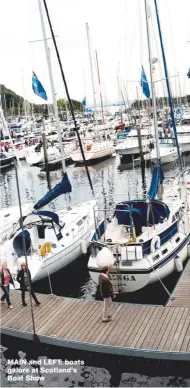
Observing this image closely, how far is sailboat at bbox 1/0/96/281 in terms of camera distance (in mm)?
18562

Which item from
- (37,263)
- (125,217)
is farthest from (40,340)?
(125,217)

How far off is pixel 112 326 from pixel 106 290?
1.10 m

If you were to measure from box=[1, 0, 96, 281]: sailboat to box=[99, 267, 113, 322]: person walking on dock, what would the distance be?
14.9 feet

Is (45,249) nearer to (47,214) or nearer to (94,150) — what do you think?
(47,214)

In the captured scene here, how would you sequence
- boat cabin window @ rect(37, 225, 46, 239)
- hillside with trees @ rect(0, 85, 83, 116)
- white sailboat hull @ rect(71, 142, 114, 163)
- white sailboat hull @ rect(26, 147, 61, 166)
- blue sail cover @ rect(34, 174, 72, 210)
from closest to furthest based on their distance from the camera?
boat cabin window @ rect(37, 225, 46, 239) → blue sail cover @ rect(34, 174, 72, 210) → white sailboat hull @ rect(71, 142, 114, 163) → white sailboat hull @ rect(26, 147, 61, 166) → hillside with trees @ rect(0, 85, 83, 116)

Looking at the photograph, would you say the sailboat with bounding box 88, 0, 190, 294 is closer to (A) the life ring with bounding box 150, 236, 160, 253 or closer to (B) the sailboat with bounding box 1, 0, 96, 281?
(A) the life ring with bounding box 150, 236, 160, 253

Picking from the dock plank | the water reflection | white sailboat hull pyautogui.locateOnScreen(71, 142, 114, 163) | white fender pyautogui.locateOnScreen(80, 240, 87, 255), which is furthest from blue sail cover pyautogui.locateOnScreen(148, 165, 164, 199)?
white sailboat hull pyautogui.locateOnScreen(71, 142, 114, 163)

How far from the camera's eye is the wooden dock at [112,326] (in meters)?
12.5

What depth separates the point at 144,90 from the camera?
29031 millimetres

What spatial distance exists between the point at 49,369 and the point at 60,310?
221 cm

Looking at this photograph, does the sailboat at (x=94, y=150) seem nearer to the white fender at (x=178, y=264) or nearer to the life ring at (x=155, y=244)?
the white fender at (x=178, y=264)

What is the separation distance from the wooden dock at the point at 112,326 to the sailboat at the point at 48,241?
2.72 meters

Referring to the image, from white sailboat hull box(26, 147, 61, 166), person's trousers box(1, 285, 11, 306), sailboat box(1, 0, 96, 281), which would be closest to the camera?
person's trousers box(1, 285, 11, 306)

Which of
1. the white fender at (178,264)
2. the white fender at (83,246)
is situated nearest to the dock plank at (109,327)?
the white fender at (178,264)
